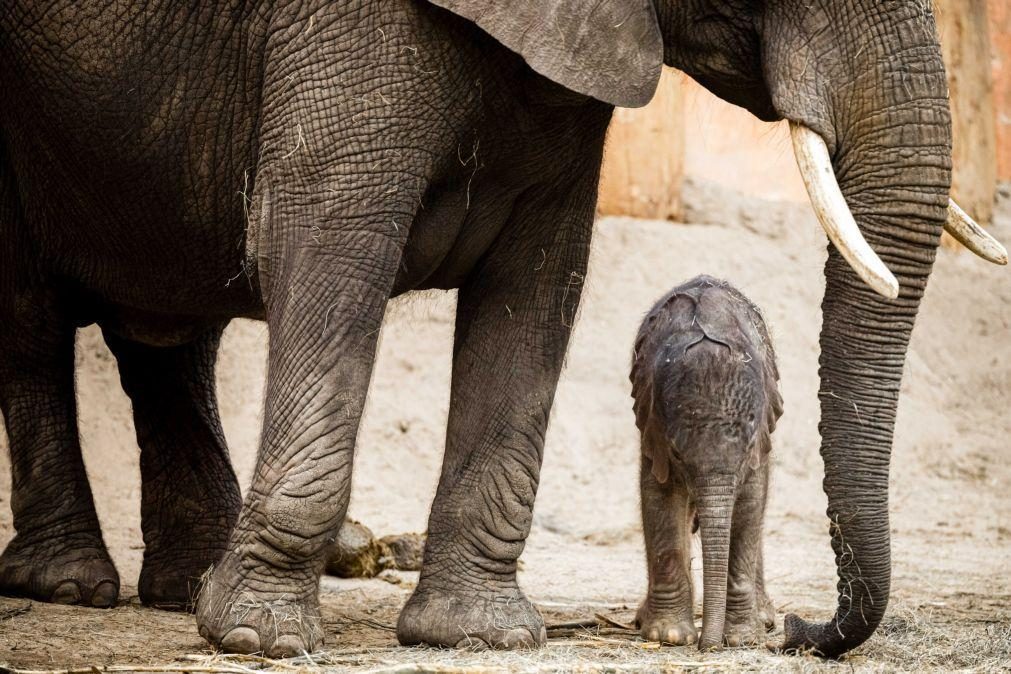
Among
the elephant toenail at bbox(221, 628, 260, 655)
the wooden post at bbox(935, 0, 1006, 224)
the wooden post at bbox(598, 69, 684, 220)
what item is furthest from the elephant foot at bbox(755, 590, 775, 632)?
the wooden post at bbox(935, 0, 1006, 224)

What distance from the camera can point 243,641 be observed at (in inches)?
220

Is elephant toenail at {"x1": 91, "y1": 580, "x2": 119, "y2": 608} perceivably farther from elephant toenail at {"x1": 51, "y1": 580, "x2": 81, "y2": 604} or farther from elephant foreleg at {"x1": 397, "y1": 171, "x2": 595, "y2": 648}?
elephant foreleg at {"x1": 397, "y1": 171, "x2": 595, "y2": 648}

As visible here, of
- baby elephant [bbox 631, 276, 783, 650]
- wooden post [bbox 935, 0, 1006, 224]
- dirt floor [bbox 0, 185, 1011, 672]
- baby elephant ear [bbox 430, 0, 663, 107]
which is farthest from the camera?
wooden post [bbox 935, 0, 1006, 224]

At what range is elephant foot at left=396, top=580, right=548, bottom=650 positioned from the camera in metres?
6.12

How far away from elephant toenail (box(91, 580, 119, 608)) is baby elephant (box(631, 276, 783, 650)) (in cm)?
237

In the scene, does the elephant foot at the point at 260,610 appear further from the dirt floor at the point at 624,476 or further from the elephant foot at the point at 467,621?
the elephant foot at the point at 467,621

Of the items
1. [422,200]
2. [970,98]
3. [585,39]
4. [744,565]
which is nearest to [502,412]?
[422,200]

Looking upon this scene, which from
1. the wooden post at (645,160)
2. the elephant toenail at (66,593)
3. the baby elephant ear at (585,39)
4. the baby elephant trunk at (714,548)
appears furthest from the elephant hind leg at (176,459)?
the wooden post at (645,160)

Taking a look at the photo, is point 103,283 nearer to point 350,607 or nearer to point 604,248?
point 350,607

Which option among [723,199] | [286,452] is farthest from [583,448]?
[286,452]

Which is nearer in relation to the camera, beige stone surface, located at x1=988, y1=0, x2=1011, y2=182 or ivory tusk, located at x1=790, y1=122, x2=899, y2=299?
ivory tusk, located at x1=790, y1=122, x2=899, y2=299

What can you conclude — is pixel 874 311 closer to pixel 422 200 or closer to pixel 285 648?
pixel 422 200

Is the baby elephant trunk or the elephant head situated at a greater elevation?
the elephant head

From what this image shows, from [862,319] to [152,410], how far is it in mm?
3775
